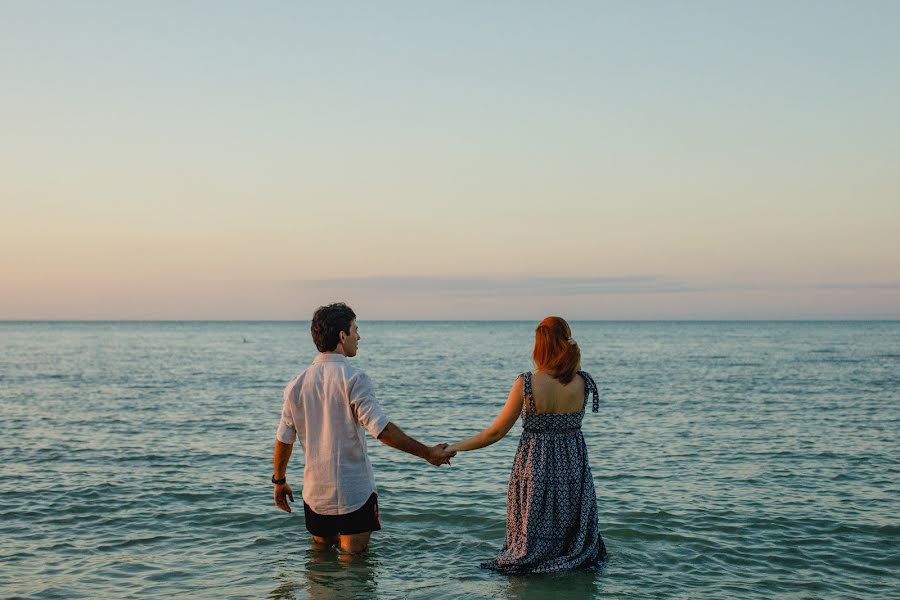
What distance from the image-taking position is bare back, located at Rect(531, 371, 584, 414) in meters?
6.50

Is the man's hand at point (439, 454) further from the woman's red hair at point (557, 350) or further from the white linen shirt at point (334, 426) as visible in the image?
the woman's red hair at point (557, 350)

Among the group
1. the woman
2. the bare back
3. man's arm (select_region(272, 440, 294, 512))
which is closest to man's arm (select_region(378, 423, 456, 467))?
the woman

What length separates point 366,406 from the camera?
6.31 m

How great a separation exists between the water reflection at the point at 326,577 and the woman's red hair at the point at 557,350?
2.62m

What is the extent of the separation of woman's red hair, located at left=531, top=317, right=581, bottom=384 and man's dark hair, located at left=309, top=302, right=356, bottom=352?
1.57 meters

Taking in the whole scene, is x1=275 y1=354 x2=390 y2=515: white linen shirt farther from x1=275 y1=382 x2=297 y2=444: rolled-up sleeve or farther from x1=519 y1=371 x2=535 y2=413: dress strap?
x1=519 y1=371 x2=535 y2=413: dress strap

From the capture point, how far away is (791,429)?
18.9 metres

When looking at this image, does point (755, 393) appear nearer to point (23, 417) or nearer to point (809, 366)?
point (809, 366)

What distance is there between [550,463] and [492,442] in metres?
0.66

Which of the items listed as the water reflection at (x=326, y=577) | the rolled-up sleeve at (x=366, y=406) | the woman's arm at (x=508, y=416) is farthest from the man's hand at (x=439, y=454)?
the water reflection at (x=326, y=577)

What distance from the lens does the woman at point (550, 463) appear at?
6.46 metres

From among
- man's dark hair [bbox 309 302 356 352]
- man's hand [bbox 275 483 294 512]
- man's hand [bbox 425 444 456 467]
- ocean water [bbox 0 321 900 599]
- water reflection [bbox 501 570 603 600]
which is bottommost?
ocean water [bbox 0 321 900 599]

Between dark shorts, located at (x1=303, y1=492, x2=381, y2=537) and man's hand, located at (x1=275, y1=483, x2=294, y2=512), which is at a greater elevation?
man's hand, located at (x1=275, y1=483, x2=294, y2=512)

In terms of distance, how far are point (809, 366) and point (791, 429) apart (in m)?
28.2
